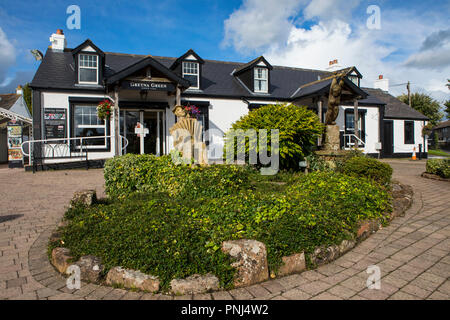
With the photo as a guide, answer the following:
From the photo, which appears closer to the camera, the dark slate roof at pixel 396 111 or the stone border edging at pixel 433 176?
the stone border edging at pixel 433 176

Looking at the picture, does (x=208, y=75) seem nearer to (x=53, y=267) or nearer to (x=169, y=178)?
(x=169, y=178)

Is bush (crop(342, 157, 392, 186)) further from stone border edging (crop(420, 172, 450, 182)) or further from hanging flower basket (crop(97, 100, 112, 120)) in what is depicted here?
hanging flower basket (crop(97, 100, 112, 120))

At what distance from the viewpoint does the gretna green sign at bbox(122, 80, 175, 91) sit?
12.2 meters

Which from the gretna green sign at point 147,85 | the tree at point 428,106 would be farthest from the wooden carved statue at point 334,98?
the tree at point 428,106

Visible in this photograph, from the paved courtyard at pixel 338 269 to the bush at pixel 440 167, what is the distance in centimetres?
406

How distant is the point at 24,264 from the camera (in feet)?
11.0

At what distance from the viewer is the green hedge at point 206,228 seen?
2891 millimetres

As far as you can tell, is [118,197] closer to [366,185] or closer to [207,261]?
[207,261]

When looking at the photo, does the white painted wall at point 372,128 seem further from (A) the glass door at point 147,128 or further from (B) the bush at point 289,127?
(A) the glass door at point 147,128

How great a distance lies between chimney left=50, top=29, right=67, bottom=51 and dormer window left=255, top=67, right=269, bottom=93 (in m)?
10.9
